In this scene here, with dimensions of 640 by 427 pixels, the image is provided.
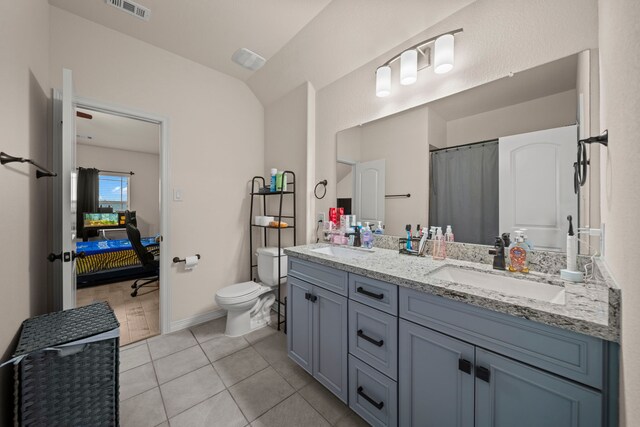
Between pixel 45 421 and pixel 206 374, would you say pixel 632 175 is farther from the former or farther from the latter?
pixel 206 374

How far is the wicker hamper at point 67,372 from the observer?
0.91 metres

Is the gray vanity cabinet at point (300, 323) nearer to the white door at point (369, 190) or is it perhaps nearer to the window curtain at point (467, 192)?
the white door at point (369, 190)

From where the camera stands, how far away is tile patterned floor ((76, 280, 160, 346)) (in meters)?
2.32

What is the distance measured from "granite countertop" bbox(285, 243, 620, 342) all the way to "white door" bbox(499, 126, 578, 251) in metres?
0.23

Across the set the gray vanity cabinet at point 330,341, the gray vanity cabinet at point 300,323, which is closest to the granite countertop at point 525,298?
the gray vanity cabinet at point 330,341

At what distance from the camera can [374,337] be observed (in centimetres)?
123

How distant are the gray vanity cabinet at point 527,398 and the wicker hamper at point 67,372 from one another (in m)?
1.55

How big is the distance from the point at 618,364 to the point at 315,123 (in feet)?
7.63

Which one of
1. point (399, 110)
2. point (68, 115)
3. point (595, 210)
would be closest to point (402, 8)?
point (399, 110)

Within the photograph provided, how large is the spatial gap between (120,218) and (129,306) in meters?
2.93

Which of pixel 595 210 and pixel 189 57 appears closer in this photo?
pixel 595 210

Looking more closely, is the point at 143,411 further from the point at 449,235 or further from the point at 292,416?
the point at 449,235

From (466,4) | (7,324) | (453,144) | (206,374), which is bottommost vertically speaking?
(206,374)

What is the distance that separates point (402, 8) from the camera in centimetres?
155
